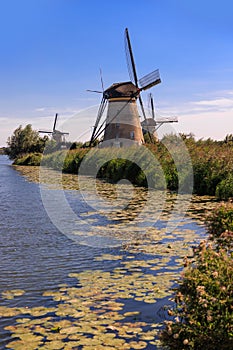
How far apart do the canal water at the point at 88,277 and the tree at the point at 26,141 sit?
2024 inches

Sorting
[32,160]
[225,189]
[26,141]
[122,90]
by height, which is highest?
[122,90]

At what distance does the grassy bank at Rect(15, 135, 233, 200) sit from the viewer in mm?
16625

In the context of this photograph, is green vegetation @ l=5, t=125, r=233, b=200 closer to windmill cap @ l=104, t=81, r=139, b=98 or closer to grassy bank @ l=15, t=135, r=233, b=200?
grassy bank @ l=15, t=135, r=233, b=200

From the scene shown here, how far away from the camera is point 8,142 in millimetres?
67062

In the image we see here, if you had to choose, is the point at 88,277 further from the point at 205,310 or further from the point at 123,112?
the point at 123,112

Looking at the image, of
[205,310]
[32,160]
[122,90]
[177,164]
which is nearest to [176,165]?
[177,164]

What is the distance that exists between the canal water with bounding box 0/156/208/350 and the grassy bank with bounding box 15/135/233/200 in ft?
17.9

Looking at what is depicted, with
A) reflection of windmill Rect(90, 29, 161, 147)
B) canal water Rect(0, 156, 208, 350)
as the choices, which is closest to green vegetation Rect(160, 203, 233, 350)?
canal water Rect(0, 156, 208, 350)

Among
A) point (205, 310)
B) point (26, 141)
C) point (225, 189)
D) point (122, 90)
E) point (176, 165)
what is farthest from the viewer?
point (26, 141)

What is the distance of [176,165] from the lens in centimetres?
1886

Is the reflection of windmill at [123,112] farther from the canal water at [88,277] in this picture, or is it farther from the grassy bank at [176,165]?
the canal water at [88,277]

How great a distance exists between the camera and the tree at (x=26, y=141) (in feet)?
205

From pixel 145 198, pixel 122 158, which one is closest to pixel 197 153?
pixel 145 198

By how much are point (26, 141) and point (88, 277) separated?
58.0 meters
